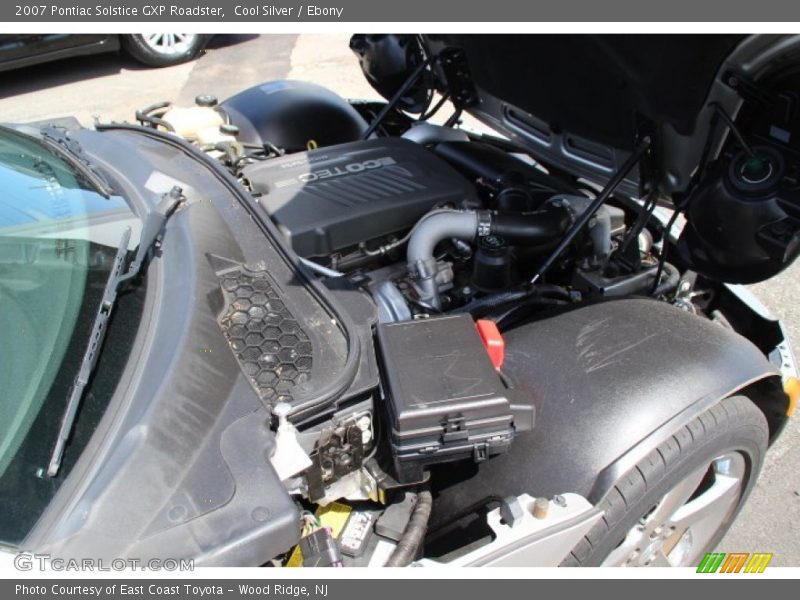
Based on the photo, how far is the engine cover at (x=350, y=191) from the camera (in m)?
1.96

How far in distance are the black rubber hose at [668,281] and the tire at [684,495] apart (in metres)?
0.53

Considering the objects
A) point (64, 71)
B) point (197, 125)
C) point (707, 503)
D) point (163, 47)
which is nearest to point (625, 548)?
point (707, 503)

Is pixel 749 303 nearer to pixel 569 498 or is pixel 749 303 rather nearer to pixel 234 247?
pixel 569 498

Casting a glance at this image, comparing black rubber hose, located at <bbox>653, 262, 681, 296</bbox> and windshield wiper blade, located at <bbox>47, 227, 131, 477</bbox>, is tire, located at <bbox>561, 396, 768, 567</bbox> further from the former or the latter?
windshield wiper blade, located at <bbox>47, 227, 131, 477</bbox>

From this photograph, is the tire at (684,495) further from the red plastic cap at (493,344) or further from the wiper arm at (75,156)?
the wiper arm at (75,156)

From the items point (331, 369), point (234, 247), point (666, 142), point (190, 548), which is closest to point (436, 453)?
point (331, 369)

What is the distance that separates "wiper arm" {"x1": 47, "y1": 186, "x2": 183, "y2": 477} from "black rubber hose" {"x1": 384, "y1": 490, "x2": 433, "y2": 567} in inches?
28.4

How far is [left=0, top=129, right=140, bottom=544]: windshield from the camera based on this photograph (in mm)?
1128

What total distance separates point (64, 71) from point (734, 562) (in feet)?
24.1

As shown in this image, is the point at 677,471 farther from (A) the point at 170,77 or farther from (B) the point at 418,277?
(A) the point at 170,77

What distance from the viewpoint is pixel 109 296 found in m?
1.38

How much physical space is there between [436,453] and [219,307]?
0.62 meters

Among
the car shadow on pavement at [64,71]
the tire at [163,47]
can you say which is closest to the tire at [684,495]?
the tire at [163,47]

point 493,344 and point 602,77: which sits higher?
Result: point 602,77
